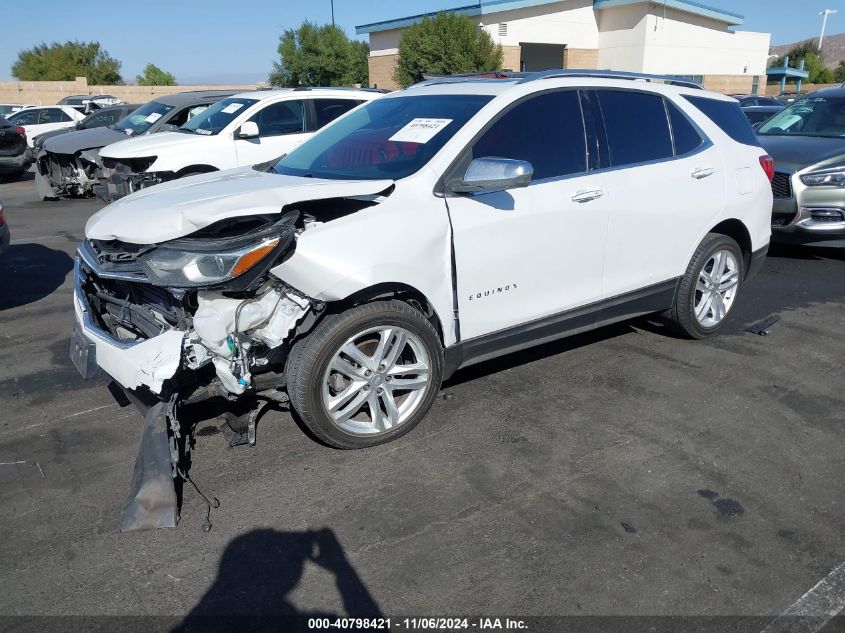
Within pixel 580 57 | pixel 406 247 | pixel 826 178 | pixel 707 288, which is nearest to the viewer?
pixel 406 247

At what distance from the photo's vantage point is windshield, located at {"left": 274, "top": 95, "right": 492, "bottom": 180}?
4039 millimetres

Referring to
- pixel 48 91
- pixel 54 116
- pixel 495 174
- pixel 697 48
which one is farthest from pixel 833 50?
pixel 495 174

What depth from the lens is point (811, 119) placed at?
945cm

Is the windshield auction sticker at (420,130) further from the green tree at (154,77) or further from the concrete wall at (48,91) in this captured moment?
the green tree at (154,77)

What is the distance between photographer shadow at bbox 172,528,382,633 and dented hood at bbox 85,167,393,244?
4.94ft

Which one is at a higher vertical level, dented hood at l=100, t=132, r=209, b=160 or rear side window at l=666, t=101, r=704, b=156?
rear side window at l=666, t=101, r=704, b=156

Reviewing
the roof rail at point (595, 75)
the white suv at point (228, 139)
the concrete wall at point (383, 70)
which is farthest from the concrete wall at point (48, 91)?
the roof rail at point (595, 75)

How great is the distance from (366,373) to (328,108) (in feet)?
25.1

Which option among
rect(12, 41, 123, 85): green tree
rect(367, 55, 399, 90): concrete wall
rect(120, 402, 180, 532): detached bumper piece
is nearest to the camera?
rect(120, 402, 180, 532): detached bumper piece

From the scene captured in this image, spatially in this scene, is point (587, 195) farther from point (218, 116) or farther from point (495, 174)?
point (218, 116)

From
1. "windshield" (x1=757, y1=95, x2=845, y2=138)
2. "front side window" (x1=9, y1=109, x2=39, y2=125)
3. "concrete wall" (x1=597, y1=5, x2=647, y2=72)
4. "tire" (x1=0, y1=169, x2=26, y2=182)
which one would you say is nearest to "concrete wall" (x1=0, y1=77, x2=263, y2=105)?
"front side window" (x1=9, y1=109, x2=39, y2=125)

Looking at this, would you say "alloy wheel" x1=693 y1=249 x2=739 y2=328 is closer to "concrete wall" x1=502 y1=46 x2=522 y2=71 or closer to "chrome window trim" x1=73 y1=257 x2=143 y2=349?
"chrome window trim" x1=73 y1=257 x2=143 y2=349

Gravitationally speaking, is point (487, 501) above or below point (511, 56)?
below

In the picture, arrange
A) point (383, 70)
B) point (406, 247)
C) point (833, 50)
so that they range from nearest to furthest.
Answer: point (406, 247) < point (383, 70) < point (833, 50)
